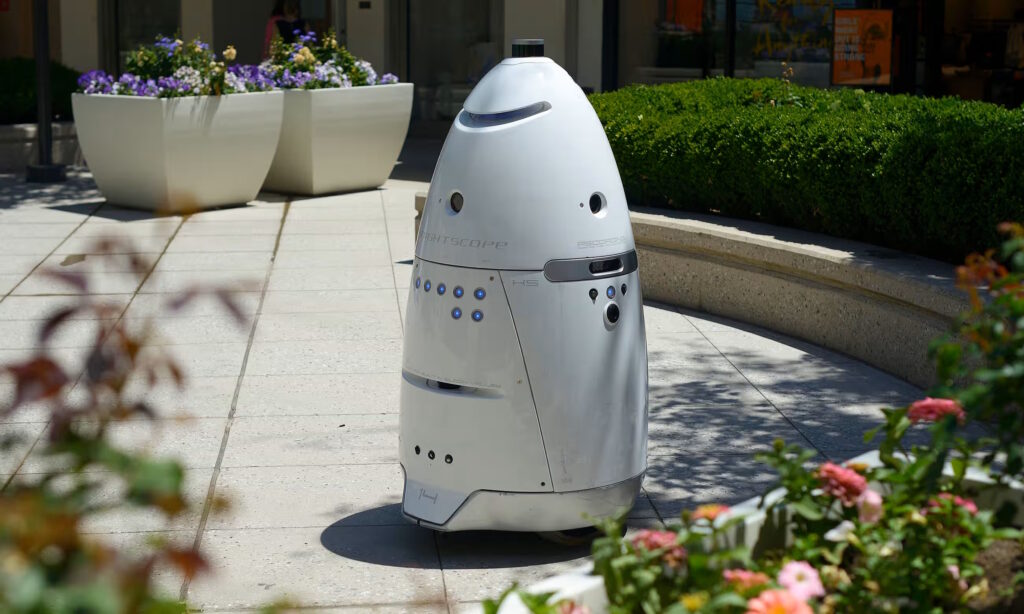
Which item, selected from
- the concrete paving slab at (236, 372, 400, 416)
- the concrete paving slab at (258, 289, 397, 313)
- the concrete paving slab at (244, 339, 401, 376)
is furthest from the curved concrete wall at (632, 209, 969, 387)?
the concrete paving slab at (236, 372, 400, 416)

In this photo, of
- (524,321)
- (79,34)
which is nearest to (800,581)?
(524,321)

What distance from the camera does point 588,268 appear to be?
4.70 metres

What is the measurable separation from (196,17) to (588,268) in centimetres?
1687

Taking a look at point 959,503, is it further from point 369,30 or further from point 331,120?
point 369,30

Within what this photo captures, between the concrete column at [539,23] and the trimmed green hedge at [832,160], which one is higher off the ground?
the concrete column at [539,23]

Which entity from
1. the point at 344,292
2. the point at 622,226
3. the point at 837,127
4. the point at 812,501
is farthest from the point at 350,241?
the point at 812,501

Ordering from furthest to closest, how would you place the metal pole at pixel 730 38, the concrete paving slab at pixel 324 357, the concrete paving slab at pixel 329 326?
the metal pole at pixel 730 38, the concrete paving slab at pixel 329 326, the concrete paving slab at pixel 324 357

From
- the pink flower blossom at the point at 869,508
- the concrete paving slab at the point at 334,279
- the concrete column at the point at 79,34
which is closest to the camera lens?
the pink flower blossom at the point at 869,508

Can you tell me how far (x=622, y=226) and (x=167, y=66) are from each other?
8.90 metres

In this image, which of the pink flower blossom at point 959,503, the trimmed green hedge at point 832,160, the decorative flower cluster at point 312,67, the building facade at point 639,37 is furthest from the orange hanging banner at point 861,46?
the pink flower blossom at point 959,503

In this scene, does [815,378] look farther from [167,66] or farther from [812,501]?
[167,66]

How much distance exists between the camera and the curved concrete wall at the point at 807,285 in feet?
23.5

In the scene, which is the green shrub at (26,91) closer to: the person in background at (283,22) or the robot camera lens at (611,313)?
the person in background at (283,22)

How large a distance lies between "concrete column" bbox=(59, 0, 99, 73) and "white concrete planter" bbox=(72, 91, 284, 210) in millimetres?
7782
